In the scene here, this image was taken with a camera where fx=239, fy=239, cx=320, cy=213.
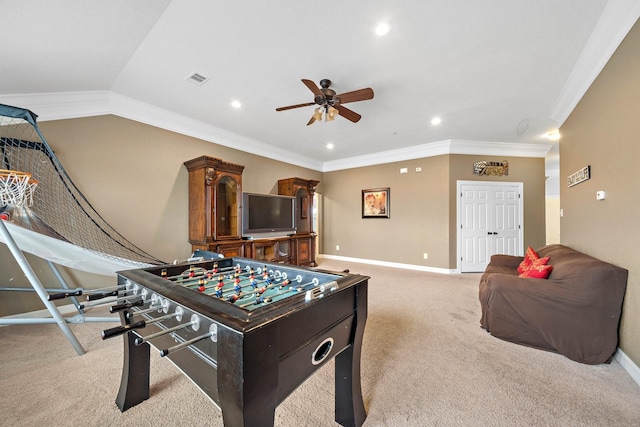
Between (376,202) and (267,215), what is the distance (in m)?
2.68

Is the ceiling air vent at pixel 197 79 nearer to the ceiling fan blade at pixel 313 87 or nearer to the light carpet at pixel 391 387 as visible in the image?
the ceiling fan blade at pixel 313 87

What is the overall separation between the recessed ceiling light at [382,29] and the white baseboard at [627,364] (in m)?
3.10

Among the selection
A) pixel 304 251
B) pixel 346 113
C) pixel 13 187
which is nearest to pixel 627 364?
pixel 346 113

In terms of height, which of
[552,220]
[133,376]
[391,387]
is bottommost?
[391,387]

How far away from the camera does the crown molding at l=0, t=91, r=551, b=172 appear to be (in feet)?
8.86

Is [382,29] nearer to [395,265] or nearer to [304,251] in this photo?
[304,251]

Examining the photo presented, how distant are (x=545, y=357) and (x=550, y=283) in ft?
2.00

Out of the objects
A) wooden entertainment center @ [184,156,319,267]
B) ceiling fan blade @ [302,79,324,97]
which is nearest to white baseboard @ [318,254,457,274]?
wooden entertainment center @ [184,156,319,267]

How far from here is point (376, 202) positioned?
580 centimetres

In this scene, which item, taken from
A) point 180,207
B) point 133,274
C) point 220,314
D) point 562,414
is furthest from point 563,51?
point 180,207

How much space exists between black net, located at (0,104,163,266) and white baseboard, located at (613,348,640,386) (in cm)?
424

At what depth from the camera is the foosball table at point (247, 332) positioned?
0.75 m

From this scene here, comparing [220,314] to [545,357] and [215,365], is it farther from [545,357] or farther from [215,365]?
[545,357]

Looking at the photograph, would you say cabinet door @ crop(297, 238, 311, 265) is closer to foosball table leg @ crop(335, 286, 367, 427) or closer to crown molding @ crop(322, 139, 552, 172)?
crown molding @ crop(322, 139, 552, 172)
